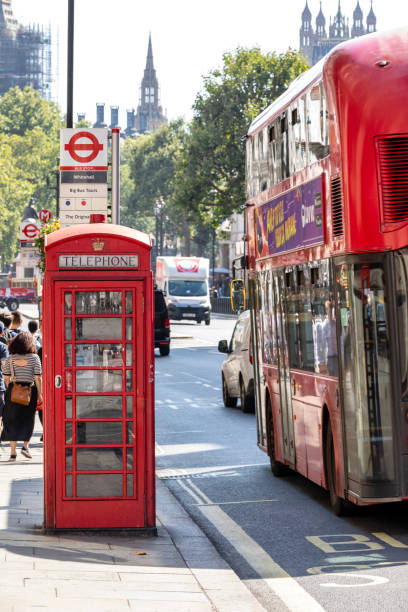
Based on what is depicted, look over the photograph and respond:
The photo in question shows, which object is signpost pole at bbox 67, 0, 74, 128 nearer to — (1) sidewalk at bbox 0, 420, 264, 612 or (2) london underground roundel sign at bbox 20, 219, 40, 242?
(1) sidewalk at bbox 0, 420, 264, 612

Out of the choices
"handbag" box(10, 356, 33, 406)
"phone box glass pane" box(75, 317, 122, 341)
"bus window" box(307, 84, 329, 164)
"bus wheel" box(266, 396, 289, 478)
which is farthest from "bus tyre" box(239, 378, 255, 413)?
"phone box glass pane" box(75, 317, 122, 341)

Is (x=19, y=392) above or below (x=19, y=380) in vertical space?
below

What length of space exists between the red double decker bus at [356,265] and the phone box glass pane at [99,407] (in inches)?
65.3

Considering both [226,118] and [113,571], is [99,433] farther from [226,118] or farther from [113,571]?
[226,118]

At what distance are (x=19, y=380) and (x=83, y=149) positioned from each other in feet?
13.2

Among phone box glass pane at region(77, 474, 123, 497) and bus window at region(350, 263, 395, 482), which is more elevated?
bus window at region(350, 263, 395, 482)

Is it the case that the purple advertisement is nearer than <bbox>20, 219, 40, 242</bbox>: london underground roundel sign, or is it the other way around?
the purple advertisement

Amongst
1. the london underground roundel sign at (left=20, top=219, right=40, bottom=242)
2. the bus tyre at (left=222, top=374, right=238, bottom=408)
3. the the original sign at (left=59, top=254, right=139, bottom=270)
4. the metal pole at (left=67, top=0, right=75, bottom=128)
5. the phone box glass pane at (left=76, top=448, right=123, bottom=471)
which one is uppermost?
the metal pole at (left=67, top=0, right=75, bottom=128)

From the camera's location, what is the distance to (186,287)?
198 ft

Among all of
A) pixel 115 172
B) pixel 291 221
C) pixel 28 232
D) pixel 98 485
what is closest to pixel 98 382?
pixel 98 485

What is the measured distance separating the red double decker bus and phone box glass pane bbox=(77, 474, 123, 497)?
1.69 m

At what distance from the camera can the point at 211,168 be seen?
6631 centimetres

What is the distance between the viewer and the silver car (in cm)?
2055

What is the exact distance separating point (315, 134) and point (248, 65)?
58.0m
